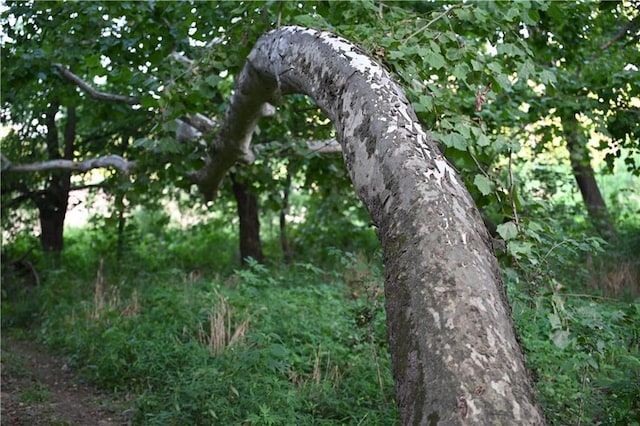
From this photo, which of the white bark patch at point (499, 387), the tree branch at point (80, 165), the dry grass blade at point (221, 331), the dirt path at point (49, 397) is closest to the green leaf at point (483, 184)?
the white bark patch at point (499, 387)

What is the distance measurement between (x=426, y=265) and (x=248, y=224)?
9.07 metres

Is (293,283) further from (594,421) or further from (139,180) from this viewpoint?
(594,421)

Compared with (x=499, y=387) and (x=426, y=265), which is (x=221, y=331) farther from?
(x=499, y=387)

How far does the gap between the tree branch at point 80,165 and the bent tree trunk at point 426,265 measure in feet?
16.6

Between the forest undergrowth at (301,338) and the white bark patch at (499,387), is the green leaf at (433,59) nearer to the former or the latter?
the forest undergrowth at (301,338)

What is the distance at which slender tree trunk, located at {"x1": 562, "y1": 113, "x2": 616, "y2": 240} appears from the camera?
23.3 ft

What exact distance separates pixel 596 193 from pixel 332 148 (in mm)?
5809

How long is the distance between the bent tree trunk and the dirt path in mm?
3031

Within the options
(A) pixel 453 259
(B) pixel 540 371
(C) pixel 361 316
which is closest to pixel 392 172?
(A) pixel 453 259

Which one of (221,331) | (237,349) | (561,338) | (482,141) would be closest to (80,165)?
(221,331)

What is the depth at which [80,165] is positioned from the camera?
330 inches

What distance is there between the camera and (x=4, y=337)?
770cm

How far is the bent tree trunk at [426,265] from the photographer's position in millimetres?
1819

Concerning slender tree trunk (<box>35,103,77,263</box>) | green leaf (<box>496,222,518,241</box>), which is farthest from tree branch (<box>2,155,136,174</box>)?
green leaf (<box>496,222,518,241</box>)
